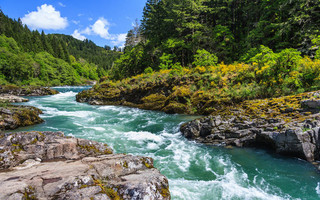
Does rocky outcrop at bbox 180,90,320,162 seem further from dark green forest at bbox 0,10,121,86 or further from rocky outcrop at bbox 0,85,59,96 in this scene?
dark green forest at bbox 0,10,121,86

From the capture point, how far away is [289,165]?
643cm

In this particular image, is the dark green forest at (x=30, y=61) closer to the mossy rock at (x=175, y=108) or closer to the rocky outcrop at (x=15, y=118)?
the rocky outcrop at (x=15, y=118)

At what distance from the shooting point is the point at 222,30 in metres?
25.7

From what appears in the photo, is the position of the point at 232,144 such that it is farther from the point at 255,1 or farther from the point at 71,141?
the point at 255,1

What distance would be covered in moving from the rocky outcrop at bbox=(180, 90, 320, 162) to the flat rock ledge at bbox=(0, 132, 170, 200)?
539 cm

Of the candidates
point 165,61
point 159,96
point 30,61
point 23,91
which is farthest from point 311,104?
point 30,61

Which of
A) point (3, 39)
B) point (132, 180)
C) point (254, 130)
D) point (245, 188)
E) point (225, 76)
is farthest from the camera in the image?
point (3, 39)

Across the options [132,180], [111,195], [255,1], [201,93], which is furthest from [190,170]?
[255,1]

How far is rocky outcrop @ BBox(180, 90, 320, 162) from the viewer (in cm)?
651

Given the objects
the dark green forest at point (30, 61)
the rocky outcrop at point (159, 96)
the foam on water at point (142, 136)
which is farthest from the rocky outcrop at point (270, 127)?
the dark green forest at point (30, 61)

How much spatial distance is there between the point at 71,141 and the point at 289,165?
8.21 metres

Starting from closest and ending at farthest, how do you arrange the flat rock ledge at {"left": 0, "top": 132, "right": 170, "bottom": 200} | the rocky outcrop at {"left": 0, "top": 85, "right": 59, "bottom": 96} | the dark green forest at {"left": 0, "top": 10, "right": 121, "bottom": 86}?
1. the flat rock ledge at {"left": 0, "top": 132, "right": 170, "bottom": 200}
2. the rocky outcrop at {"left": 0, "top": 85, "right": 59, "bottom": 96}
3. the dark green forest at {"left": 0, "top": 10, "right": 121, "bottom": 86}

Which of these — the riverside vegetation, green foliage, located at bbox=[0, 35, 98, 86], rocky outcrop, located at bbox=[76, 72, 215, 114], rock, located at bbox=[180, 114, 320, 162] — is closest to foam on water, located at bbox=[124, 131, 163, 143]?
rock, located at bbox=[180, 114, 320, 162]

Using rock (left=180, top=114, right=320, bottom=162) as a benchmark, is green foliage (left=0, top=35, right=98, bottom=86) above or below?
above
